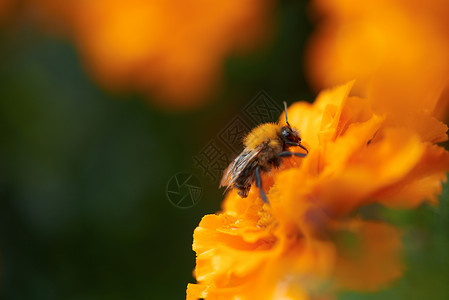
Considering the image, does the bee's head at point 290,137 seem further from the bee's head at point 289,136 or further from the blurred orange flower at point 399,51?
the blurred orange flower at point 399,51

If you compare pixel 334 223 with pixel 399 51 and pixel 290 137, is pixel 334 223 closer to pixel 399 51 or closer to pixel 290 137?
pixel 290 137

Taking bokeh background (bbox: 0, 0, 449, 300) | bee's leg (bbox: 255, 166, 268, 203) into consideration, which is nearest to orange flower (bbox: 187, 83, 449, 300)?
bee's leg (bbox: 255, 166, 268, 203)

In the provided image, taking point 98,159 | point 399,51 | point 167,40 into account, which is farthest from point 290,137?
point 98,159

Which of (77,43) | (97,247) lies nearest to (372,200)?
(97,247)

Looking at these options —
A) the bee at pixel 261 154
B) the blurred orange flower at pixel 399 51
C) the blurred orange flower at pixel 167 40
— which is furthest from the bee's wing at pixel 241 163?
the blurred orange flower at pixel 167 40

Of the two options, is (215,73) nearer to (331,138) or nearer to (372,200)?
(331,138)

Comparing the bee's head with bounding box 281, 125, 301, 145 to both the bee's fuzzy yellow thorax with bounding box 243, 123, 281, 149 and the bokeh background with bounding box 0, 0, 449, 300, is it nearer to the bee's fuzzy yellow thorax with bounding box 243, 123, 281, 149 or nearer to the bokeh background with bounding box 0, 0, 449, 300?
the bee's fuzzy yellow thorax with bounding box 243, 123, 281, 149
